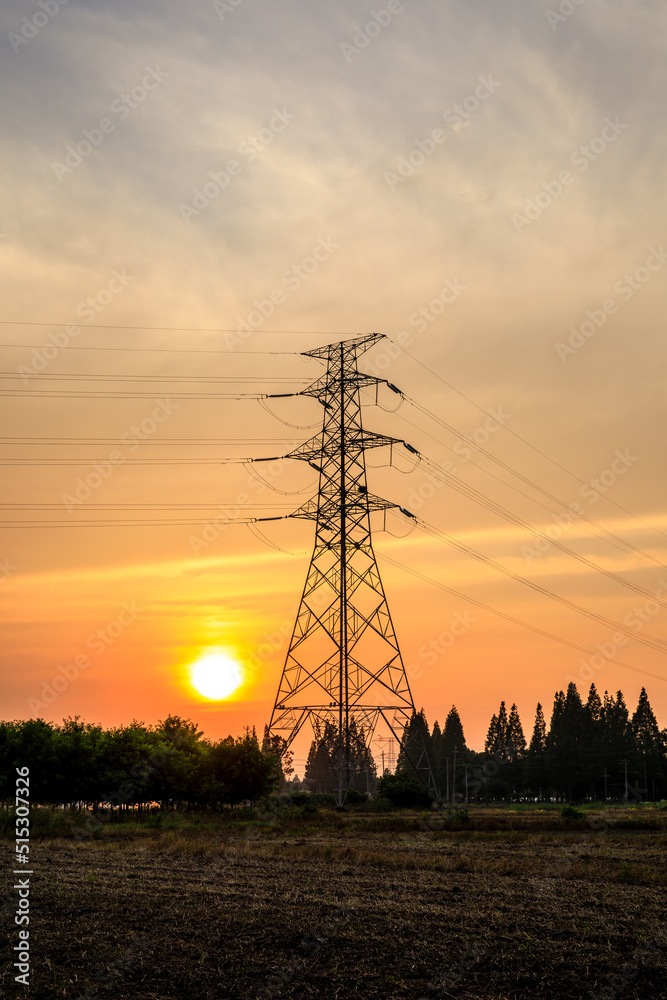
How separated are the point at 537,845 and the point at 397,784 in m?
21.9

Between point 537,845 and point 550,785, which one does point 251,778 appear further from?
point 550,785

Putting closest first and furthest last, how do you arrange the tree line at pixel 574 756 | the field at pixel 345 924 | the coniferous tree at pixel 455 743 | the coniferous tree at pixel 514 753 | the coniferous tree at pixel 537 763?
the field at pixel 345 924 → the tree line at pixel 574 756 → the coniferous tree at pixel 537 763 → the coniferous tree at pixel 514 753 → the coniferous tree at pixel 455 743

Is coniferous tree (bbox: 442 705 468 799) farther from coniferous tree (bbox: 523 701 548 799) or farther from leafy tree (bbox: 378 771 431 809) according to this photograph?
leafy tree (bbox: 378 771 431 809)

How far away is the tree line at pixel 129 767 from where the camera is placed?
52469mm

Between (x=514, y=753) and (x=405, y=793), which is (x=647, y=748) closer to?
(x=514, y=753)

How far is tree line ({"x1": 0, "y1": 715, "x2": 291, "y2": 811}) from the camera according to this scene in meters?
52.5

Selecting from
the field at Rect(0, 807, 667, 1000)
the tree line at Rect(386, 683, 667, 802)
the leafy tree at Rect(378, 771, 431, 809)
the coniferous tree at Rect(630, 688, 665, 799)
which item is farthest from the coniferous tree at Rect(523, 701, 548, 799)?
the field at Rect(0, 807, 667, 1000)

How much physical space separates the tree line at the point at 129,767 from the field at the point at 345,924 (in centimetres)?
2287

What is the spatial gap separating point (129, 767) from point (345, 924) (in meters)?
42.1

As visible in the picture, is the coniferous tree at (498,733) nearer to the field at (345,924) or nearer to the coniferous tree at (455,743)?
the coniferous tree at (455,743)

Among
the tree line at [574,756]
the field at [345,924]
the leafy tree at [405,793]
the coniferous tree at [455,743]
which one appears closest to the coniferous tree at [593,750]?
the tree line at [574,756]

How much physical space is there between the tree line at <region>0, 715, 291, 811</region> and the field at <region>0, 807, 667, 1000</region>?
22867 millimetres

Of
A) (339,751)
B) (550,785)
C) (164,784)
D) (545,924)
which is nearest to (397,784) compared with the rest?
(339,751)

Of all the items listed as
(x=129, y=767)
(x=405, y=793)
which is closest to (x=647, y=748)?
(x=405, y=793)
